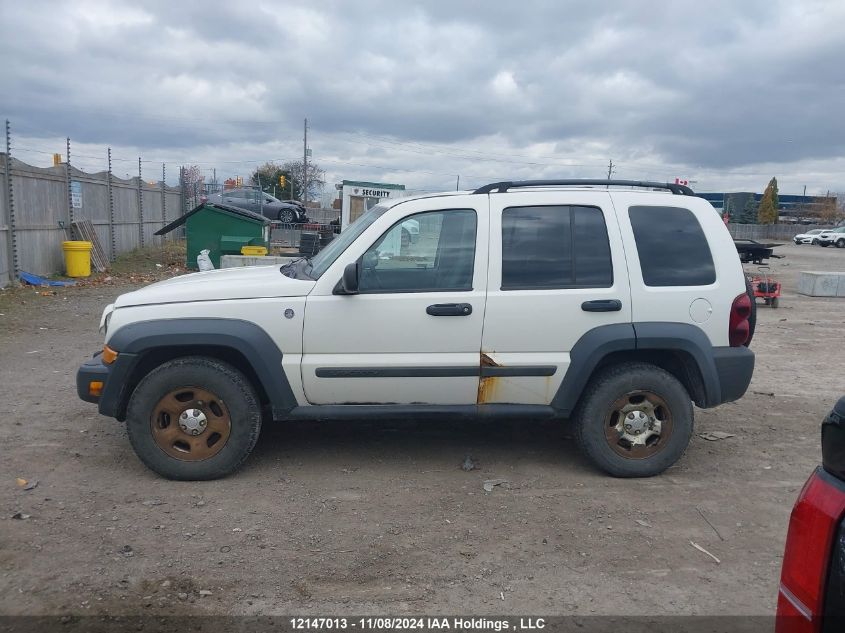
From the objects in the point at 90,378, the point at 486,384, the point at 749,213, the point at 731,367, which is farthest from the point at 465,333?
the point at 749,213

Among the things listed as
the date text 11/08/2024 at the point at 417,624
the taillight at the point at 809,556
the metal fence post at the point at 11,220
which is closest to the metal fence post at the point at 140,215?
the metal fence post at the point at 11,220

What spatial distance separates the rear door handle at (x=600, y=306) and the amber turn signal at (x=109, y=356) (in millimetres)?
3047

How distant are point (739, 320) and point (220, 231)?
1446cm

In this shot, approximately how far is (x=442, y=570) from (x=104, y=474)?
8.26 feet

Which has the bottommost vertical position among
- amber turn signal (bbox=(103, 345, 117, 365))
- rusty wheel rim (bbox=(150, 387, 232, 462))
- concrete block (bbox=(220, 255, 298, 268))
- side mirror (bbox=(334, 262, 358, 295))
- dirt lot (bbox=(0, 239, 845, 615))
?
dirt lot (bbox=(0, 239, 845, 615))

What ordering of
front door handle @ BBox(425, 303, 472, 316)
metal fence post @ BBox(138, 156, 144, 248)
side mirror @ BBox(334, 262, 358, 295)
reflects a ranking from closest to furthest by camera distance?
1. side mirror @ BBox(334, 262, 358, 295)
2. front door handle @ BBox(425, 303, 472, 316)
3. metal fence post @ BBox(138, 156, 144, 248)

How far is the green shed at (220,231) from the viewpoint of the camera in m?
17.1

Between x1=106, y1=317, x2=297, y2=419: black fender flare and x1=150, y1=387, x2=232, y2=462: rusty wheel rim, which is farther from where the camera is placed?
x1=150, y1=387, x2=232, y2=462: rusty wheel rim

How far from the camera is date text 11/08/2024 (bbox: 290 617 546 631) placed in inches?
123

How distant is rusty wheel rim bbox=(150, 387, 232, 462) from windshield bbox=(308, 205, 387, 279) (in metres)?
1.09

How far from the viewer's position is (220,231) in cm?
1719

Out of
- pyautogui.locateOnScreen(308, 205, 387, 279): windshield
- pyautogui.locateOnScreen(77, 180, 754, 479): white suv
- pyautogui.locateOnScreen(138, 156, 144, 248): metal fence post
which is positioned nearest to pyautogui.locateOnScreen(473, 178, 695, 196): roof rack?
pyautogui.locateOnScreen(77, 180, 754, 479): white suv

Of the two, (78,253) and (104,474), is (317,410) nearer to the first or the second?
(104,474)

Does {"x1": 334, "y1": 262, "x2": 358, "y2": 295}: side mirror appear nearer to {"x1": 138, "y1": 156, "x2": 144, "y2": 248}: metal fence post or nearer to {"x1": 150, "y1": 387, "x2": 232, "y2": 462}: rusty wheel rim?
{"x1": 150, "y1": 387, "x2": 232, "y2": 462}: rusty wheel rim
